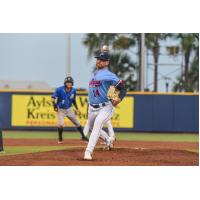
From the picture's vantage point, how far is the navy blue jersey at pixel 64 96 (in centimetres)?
1712

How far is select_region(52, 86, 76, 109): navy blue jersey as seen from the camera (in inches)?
674

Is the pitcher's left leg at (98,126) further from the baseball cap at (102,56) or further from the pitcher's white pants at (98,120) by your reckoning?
the baseball cap at (102,56)

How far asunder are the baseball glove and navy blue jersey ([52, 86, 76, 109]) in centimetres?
636

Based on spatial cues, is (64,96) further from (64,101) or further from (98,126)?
(98,126)

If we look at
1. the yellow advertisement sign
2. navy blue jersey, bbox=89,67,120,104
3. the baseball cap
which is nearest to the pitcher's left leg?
navy blue jersey, bbox=89,67,120,104

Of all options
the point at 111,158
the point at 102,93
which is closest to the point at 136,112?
the point at 111,158

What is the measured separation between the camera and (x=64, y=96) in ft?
56.5

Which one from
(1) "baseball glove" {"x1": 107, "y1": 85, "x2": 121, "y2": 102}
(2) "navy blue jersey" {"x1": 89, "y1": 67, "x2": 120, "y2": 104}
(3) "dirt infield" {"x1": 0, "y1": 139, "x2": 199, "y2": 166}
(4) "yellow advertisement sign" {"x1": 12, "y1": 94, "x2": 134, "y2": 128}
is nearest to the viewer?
(3) "dirt infield" {"x1": 0, "y1": 139, "x2": 199, "y2": 166}

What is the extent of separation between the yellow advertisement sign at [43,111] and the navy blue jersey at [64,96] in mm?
7344

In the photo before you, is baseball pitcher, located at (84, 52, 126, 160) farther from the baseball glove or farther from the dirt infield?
the dirt infield

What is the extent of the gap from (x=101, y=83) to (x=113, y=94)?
0.33 metres
